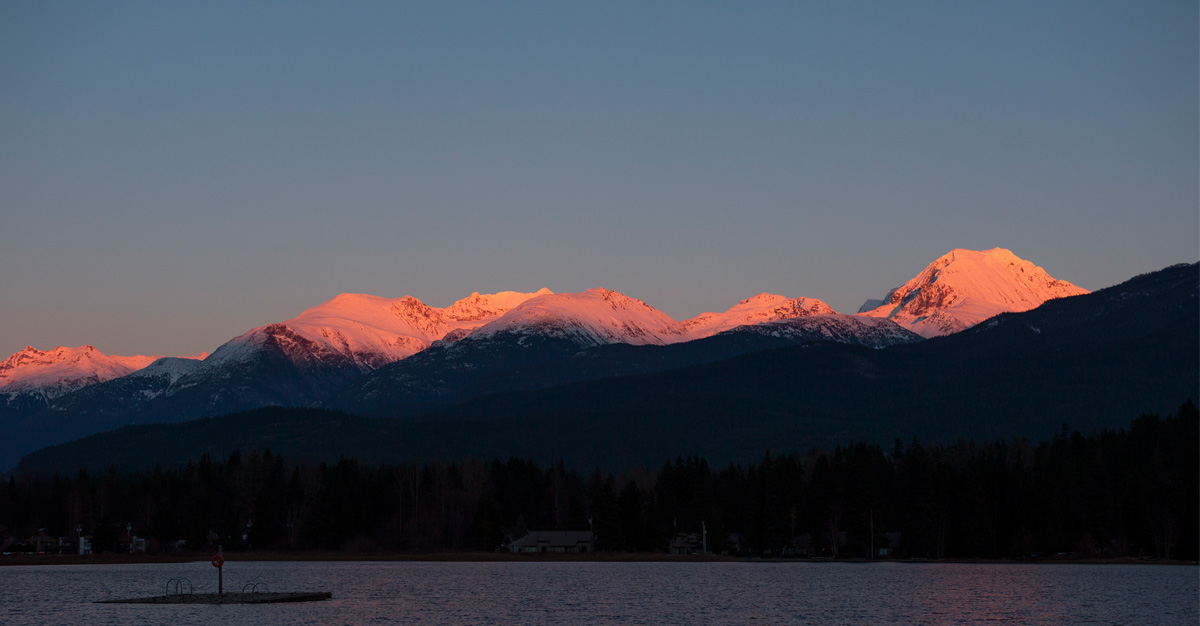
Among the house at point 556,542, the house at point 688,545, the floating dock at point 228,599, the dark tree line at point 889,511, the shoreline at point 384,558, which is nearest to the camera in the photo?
the floating dock at point 228,599

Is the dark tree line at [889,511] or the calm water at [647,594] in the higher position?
the dark tree line at [889,511]

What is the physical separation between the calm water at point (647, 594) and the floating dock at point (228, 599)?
199 centimetres

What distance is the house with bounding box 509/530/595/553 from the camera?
194125mm

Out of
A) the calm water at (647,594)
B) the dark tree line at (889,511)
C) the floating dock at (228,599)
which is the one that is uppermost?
the dark tree line at (889,511)

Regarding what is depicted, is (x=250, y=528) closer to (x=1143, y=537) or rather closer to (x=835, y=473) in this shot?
(x=835, y=473)

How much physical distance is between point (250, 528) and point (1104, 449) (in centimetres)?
11435

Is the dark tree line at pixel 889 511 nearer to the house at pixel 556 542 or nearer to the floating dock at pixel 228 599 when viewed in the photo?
the house at pixel 556 542

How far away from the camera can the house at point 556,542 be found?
19412 centimetres

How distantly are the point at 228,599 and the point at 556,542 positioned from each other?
87.7 metres

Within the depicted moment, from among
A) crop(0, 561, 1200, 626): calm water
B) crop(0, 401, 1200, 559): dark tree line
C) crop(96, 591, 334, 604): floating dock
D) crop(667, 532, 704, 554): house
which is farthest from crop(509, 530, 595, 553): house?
crop(96, 591, 334, 604): floating dock

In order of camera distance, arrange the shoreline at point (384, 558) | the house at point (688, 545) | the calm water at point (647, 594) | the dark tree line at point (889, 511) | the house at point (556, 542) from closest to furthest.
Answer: the calm water at point (647, 594) < the dark tree line at point (889, 511) < the shoreline at point (384, 558) < the house at point (688, 545) < the house at point (556, 542)

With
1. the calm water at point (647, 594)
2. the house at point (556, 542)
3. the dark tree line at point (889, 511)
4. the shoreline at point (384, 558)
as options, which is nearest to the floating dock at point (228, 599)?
the calm water at point (647, 594)

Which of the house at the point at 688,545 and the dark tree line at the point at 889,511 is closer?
the dark tree line at the point at 889,511

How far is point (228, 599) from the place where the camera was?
111688mm
